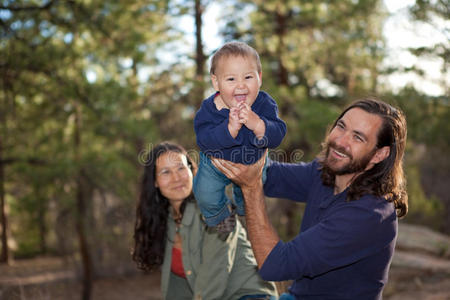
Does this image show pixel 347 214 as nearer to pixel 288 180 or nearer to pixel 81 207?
pixel 288 180

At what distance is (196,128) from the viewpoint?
2.47 m

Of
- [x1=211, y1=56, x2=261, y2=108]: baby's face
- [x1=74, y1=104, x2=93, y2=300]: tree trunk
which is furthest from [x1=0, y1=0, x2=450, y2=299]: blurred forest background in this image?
[x1=211, y1=56, x2=261, y2=108]: baby's face

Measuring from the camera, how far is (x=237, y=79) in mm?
2361

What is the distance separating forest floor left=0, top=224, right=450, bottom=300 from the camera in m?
6.20

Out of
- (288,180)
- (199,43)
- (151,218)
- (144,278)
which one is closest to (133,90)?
(199,43)

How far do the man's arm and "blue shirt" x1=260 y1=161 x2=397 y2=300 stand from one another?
0.08 metres

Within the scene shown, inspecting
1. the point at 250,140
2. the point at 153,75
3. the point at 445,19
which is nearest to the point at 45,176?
the point at 153,75

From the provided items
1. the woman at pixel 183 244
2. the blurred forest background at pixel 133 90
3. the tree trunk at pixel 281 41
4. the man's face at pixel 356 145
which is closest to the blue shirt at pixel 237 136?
the man's face at pixel 356 145

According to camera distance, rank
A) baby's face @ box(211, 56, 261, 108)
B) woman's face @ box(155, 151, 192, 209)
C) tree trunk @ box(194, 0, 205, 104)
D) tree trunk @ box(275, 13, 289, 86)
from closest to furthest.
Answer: baby's face @ box(211, 56, 261, 108), woman's face @ box(155, 151, 192, 209), tree trunk @ box(194, 0, 205, 104), tree trunk @ box(275, 13, 289, 86)

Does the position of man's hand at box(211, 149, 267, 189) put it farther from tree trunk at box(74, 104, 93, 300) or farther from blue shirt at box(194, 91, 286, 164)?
tree trunk at box(74, 104, 93, 300)

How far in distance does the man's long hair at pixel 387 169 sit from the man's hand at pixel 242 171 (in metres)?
0.60

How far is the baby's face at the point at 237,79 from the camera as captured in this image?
2.35 meters

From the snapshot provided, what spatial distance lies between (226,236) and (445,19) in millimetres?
8568

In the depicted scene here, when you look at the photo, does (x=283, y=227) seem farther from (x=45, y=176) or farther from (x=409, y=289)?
(x=45, y=176)
